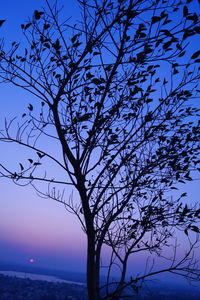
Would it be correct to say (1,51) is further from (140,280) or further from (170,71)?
(140,280)

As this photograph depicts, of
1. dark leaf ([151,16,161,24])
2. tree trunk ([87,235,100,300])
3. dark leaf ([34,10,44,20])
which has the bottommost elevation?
tree trunk ([87,235,100,300])

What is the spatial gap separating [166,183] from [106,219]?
1.96 m

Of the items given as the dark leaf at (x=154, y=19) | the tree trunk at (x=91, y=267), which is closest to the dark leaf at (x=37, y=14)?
the dark leaf at (x=154, y=19)

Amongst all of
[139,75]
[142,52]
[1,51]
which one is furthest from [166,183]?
[1,51]

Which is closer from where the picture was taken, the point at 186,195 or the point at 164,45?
the point at 164,45

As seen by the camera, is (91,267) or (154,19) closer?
(154,19)

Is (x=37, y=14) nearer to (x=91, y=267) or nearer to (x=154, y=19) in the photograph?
(x=154, y=19)

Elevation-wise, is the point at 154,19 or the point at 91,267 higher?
the point at 154,19

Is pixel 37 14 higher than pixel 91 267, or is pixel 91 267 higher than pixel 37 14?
pixel 37 14

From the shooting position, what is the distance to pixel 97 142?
526 cm

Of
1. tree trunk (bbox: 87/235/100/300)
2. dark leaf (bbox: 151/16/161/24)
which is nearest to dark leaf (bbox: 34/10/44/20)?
dark leaf (bbox: 151/16/161/24)

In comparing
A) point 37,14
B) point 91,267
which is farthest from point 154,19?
point 91,267

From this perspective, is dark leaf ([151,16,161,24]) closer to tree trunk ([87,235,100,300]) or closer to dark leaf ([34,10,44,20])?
dark leaf ([34,10,44,20])

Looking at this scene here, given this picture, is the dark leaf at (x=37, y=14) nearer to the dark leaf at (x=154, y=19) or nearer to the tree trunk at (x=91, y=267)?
the dark leaf at (x=154, y=19)
